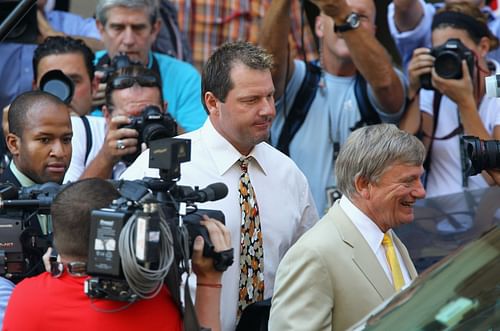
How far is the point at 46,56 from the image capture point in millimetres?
6039

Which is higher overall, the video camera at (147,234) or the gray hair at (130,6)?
the gray hair at (130,6)

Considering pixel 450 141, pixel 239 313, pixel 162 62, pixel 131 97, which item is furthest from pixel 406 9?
pixel 239 313

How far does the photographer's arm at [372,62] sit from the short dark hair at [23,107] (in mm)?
1559

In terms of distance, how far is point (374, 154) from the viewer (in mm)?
4000

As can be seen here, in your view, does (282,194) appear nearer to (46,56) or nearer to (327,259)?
(327,259)

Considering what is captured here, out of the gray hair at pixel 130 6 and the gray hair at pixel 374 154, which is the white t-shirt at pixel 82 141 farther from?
the gray hair at pixel 374 154

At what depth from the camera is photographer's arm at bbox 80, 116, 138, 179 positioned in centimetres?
515

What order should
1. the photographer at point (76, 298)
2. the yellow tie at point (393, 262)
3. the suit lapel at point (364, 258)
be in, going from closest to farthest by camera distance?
the photographer at point (76, 298), the suit lapel at point (364, 258), the yellow tie at point (393, 262)

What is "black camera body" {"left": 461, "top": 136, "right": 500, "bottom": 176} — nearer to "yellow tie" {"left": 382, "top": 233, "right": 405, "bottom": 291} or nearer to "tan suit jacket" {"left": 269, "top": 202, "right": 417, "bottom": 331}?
"yellow tie" {"left": 382, "top": 233, "right": 405, "bottom": 291}

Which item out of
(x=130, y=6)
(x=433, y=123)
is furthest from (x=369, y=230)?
(x=130, y=6)

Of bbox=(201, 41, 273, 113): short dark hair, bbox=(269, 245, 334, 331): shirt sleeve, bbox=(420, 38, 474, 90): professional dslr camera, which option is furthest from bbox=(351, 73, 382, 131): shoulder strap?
bbox=(269, 245, 334, 331): shirt sleeve

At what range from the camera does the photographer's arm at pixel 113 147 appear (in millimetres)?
5152

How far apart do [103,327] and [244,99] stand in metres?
1.47

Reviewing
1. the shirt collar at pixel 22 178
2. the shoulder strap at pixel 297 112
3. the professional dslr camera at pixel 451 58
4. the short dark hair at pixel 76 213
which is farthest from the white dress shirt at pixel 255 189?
the professional dslr camera at pixel 451 58
